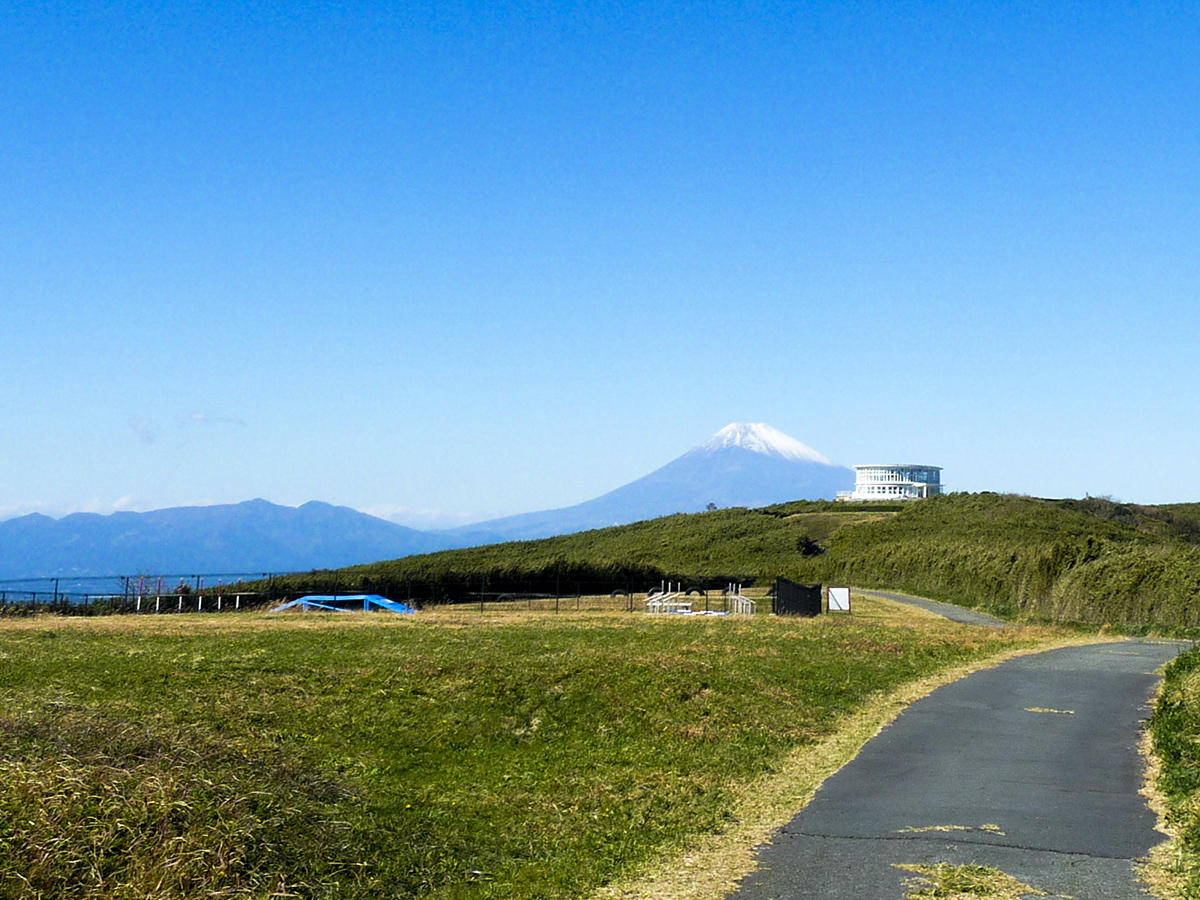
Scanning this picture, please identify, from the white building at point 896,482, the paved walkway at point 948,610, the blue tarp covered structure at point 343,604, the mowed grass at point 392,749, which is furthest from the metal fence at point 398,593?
the white building at point 896,482

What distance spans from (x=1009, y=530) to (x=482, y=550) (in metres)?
46.6

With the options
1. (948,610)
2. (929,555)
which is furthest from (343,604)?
(929,555)

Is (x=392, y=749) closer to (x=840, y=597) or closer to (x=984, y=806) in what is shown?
(x=984, y=806)

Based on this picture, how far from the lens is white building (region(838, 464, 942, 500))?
16262cm

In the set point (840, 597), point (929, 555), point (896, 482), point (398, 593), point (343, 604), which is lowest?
point (343, 604)

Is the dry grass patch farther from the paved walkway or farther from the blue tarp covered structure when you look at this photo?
the blue tarp covered structure

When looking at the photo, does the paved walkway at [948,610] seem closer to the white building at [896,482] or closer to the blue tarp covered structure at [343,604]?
the blue tarp covered structure at [343,604]

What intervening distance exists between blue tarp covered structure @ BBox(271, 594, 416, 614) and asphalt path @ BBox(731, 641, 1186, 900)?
36.8m

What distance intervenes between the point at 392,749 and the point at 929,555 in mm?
57547

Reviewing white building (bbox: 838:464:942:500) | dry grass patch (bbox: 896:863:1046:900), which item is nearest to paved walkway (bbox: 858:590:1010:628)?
dry grass patch (bbox: 896:863:1046:900)

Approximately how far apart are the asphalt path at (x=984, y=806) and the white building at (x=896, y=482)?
143567 millimetres

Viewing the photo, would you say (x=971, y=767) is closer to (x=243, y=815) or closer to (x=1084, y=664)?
(x=243, y=815)

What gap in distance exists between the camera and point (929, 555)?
227 ft

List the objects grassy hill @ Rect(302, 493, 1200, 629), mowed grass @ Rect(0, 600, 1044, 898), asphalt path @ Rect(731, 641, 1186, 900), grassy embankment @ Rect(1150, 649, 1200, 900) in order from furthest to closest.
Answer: grassy hill @ Rect(302, 493, 1200, 629)
asphalt path @ Rect(731, 641, 1186, 900)
grassy embankment @ Rect(1150, 649, 1200, 900)
mowed grass @ Rect(0, 600, 1044, 898)
